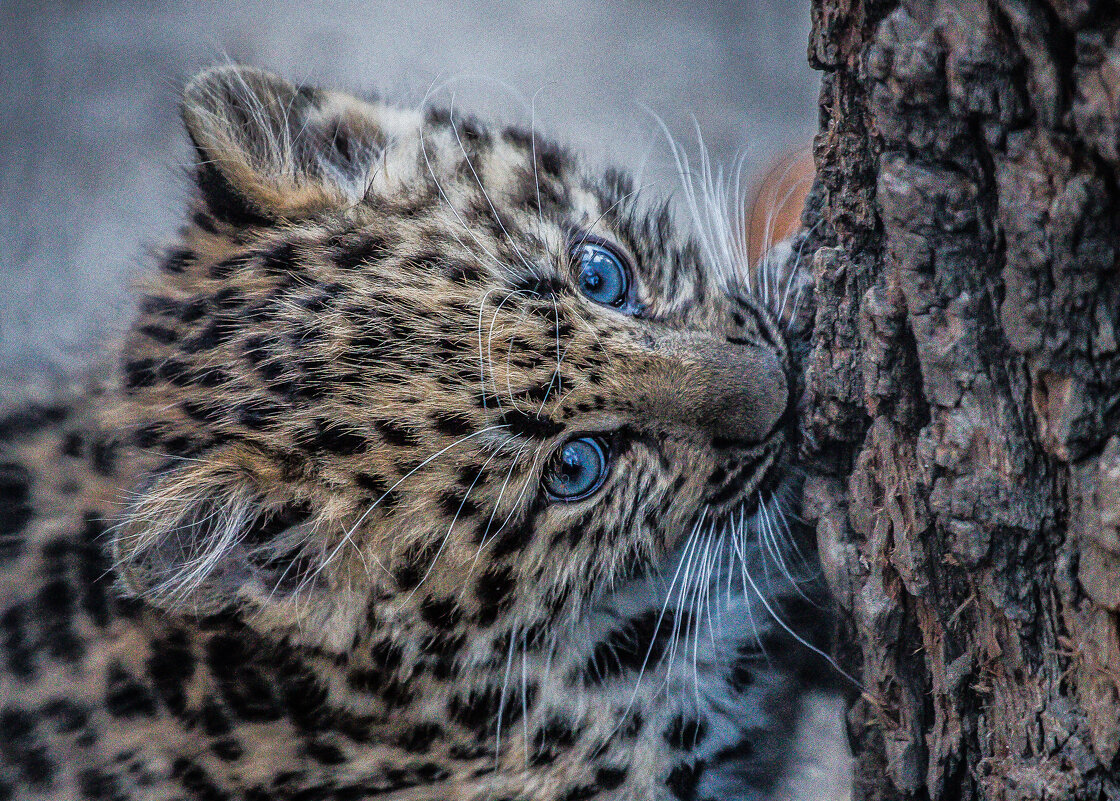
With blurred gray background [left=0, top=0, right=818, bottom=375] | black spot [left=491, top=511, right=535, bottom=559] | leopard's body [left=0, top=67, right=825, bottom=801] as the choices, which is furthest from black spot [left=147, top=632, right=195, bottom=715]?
blurred gray background [left=0, top=0, right=818, bottom=375]

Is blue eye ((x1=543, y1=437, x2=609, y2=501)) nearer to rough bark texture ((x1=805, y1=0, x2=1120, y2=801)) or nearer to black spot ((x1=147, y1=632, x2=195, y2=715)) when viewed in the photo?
rough bark texture ((x1=805, y1=0, x2=1120, y2=801))

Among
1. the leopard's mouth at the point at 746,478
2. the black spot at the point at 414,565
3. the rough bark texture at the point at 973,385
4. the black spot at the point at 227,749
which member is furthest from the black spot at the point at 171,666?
the rough bark texture at the point at 973,385

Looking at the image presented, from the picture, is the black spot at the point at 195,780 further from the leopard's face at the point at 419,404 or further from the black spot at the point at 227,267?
the black spot at the point at 227,267

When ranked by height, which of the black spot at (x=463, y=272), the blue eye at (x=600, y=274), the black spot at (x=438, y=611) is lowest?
the black spot at (x=438, y=611)

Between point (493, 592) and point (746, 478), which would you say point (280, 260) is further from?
point (746, 478)

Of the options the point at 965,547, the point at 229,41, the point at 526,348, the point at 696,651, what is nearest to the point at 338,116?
the point at 526,348

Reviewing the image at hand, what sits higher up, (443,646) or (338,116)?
(338,116)

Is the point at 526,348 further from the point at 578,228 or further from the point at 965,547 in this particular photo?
the point at 965,547
